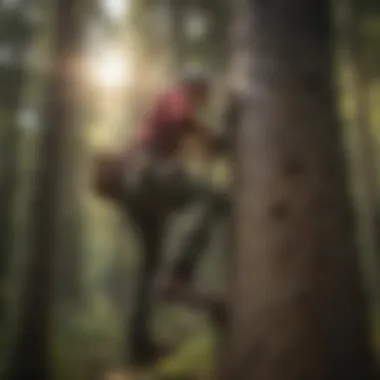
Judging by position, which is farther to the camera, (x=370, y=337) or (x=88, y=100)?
(x=88, y=100)

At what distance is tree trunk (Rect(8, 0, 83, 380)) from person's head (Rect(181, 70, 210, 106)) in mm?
336

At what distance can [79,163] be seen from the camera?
245 centimetres

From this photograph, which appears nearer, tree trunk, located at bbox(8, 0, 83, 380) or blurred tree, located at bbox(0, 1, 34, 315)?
tree trunk, located at bbox(8, 0, 83, 380)

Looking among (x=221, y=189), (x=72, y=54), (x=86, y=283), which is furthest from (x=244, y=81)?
(x=86, y=283)

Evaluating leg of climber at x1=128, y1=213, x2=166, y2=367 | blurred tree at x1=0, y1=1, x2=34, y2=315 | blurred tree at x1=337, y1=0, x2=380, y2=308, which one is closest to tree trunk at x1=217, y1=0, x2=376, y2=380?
blurred tree at x1=337, y1=0, x2=380, y2=308

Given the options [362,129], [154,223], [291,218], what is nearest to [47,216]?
[154,223]

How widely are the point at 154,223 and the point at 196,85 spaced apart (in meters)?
0.42

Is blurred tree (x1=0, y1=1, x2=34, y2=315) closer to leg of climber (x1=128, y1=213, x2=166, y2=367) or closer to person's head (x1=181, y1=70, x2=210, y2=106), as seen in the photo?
leg of climber (x1=128, y1=213, x2=166, y2=367)

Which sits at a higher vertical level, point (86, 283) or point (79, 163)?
point (79, 163)

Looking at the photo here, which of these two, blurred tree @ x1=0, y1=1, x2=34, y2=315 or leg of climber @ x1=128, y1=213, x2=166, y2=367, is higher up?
blurred tree @ x1=0, y1=1, x2=34, y2=315

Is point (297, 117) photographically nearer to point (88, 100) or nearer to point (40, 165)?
point (88, 100)

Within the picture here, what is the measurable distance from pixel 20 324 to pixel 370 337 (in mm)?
971

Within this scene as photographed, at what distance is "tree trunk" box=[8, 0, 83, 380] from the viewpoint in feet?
7.64

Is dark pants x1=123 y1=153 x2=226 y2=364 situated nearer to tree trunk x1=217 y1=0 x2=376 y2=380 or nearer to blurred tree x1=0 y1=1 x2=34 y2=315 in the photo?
tree trunk x1=217 y1=0 x2=376 y2=380
